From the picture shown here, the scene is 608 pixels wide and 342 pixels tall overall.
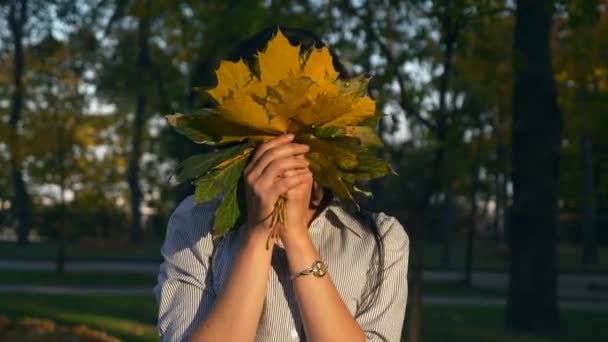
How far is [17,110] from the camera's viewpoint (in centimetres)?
2856

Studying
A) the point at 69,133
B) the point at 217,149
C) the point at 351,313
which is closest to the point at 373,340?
the point at 351,313

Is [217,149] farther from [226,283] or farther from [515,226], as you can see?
[515,226]

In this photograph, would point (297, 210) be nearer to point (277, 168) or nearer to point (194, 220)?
point (277, 168)

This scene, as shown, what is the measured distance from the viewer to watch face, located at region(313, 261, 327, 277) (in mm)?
2523

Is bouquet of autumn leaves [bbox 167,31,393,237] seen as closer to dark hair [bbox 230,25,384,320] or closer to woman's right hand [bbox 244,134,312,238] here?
woman's right hand [bbox 244,134,312,238]

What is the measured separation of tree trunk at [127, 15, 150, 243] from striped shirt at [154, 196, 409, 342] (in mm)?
9281

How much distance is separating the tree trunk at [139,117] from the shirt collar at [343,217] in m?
9.29

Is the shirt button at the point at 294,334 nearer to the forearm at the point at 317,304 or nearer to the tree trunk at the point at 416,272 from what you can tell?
the forearm at the point at 317,304

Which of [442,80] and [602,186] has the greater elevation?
[442,80]

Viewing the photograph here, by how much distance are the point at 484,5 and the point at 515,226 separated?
6.91 meters

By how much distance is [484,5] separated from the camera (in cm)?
883

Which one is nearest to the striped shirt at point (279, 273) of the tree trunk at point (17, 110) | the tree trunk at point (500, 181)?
the tree trunk at point (17, 110)

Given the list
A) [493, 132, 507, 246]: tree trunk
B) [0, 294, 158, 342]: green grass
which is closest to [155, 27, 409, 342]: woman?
[0, 294, 158, 342]: green grass

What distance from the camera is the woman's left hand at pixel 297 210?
7.96ft
